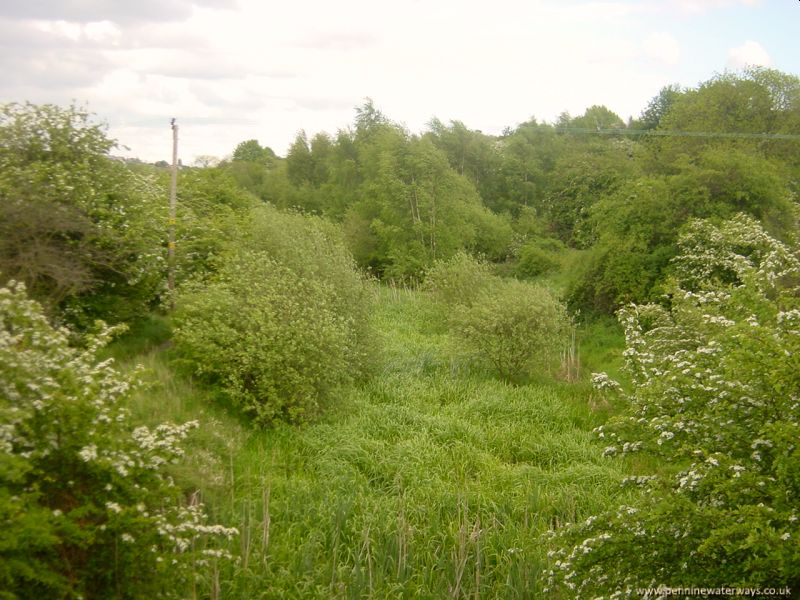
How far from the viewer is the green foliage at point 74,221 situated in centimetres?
1033

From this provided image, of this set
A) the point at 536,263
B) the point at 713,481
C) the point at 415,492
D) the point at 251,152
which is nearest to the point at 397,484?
the point at 415,492

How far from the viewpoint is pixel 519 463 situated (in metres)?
11.3

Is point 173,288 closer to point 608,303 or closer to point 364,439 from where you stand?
point 364,439

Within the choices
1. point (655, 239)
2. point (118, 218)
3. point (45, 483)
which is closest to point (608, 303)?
point (655, 239)

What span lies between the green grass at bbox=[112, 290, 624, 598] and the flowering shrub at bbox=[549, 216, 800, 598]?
1040 mm

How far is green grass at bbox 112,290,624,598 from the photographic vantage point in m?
7.36

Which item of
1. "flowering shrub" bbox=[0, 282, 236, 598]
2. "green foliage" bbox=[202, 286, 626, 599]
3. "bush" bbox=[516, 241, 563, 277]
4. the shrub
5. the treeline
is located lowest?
"green foliage" bbox=[202, 286, 626, 599]

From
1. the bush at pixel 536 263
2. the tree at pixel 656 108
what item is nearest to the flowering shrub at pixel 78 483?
the bush at pixel 536 263

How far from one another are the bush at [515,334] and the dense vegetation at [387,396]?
2.3 inches

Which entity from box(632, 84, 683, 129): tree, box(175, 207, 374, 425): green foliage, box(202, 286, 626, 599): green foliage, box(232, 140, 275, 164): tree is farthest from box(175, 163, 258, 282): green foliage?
box(232, 140, 275, 164): tree

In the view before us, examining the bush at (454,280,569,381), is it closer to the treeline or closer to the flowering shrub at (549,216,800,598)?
the treeline

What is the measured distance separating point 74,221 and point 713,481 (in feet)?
32.3

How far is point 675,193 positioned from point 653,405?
1454 centimetres

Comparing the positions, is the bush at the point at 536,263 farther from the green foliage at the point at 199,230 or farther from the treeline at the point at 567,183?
the green foliage at the point at 199,230
